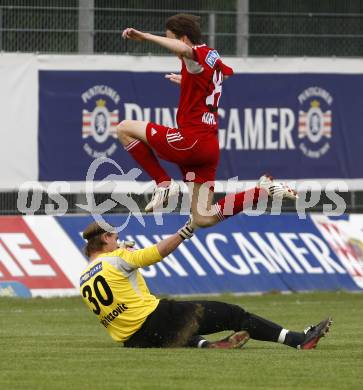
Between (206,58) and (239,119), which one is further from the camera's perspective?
(239,119)

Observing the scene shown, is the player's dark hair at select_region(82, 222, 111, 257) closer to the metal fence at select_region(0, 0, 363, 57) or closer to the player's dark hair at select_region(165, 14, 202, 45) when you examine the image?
the player's dark hair at select_region(165, 14, 202, 45)

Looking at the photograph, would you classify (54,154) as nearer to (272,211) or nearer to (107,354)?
(272,211)

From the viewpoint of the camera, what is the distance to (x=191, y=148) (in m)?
13.0

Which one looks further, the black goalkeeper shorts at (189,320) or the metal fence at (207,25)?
the metal fence at (207,25)

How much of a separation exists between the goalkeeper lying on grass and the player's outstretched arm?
1636mm

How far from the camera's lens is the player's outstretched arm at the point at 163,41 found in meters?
11.6

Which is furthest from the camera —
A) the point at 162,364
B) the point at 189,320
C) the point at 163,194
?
the point at 163,194

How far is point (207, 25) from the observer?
22094mm

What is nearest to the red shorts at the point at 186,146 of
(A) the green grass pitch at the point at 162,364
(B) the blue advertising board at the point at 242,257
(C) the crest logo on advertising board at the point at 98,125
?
(A) the green grass pitch at the point at 162,364

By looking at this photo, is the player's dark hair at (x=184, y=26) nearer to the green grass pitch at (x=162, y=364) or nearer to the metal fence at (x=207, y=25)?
the green grass pitch at (x=162, y=364)

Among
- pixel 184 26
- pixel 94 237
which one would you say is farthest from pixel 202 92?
pixel 94 237

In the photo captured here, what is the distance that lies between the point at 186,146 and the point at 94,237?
3.99ft

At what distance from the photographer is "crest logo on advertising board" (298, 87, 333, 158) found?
75.9 ft

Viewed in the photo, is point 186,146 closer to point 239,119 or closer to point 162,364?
point 162,364
